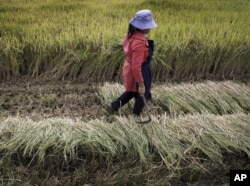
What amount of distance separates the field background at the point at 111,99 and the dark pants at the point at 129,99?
8 centimetres

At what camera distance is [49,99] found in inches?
114

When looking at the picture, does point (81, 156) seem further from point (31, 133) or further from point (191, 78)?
point (191, 78)

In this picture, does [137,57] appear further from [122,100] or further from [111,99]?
[111,99]

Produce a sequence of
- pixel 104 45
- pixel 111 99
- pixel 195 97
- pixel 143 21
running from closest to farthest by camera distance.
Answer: pixel 143 21
pixel 111 99
pixel 195 97
pixel 104 45

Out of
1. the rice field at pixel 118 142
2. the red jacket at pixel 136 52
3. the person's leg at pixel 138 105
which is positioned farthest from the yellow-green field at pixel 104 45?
the red jacket at pixel 136 52

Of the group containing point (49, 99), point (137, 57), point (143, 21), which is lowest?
point (49, 99)

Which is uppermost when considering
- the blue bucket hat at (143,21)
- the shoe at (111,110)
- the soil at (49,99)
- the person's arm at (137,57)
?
the blue bucket hat at (143,21)

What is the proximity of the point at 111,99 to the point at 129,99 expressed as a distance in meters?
0.26

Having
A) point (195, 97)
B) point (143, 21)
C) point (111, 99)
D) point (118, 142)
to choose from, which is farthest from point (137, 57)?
point (195, 97)

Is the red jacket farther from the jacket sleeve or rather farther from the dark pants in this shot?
the dark pants

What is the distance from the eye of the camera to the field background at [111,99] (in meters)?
2.22

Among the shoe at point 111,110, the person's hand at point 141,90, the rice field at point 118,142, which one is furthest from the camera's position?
the shoe at point 111,110

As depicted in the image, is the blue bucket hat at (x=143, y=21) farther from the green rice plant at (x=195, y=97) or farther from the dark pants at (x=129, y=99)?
the green rice plant at (x=195, y=97)

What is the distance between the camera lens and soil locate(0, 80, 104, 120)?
277 cm
